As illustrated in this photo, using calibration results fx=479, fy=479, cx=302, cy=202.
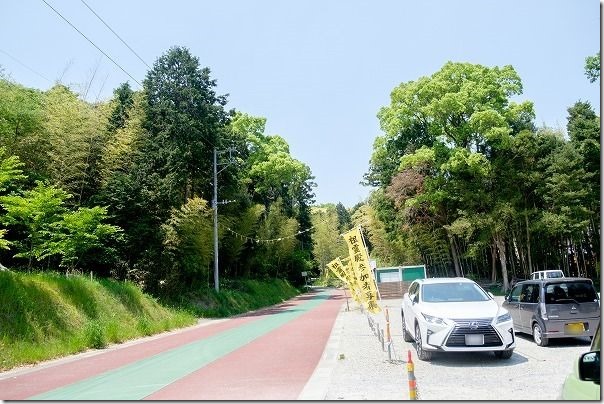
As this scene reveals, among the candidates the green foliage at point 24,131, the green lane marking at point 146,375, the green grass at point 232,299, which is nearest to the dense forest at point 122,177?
the green foliage at point 24,131

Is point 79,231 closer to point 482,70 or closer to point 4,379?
point 4,379

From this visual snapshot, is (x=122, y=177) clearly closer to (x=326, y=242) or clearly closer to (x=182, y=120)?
(x=182, y=120)

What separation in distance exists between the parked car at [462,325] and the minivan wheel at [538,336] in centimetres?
173

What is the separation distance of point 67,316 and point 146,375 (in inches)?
263

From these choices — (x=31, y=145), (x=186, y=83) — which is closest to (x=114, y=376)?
(x=31, y=145)

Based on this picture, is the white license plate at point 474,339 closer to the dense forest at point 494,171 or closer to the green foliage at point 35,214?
the green foliage at point 35,214

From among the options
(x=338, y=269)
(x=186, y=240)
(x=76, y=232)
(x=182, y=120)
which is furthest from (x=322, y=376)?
(x=182, y=120)

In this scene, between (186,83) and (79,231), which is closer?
(79,231)

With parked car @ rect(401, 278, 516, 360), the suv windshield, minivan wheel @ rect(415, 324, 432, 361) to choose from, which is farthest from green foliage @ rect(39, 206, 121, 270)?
minivan wheel @ rect(415, 324, 432, 361)

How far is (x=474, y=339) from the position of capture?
7977 millimetres

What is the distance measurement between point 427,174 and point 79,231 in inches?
803

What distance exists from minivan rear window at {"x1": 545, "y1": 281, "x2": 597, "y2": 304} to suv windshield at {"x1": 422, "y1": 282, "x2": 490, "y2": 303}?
5.48ft

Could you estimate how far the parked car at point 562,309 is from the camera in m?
9.62

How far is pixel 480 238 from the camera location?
27266 millimetres
